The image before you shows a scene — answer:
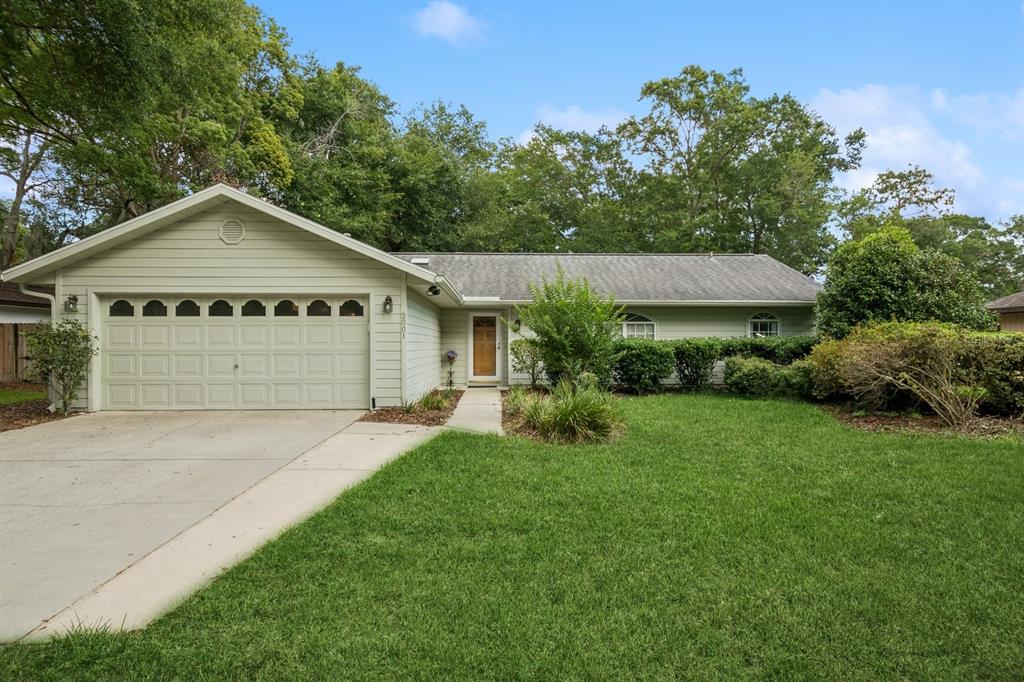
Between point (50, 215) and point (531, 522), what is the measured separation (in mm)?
28068

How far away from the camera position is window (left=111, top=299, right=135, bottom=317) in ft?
29.9

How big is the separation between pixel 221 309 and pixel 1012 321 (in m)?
25.5

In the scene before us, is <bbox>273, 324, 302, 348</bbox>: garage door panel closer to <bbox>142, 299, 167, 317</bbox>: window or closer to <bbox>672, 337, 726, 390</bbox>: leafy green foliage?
<bbox>142, 299, 167, 317</bbox>: window

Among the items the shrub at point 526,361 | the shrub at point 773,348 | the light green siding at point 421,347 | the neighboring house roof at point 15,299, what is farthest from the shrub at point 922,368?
the neighboring house roof at point 15,299

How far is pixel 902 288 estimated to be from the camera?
10078 millimetres

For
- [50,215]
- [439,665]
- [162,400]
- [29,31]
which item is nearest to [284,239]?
[162,400]

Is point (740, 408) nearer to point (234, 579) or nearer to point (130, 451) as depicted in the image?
point (234, 579)

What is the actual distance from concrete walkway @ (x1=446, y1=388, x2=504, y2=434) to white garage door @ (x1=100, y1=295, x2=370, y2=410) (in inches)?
78.8

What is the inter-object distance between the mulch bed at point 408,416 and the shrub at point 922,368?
7099mm

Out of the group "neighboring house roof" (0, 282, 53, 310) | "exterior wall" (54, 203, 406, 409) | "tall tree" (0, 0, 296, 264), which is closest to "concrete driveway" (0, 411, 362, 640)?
"exterior wall" (54, 203, 406, 409)

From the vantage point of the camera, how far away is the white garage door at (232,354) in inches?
357

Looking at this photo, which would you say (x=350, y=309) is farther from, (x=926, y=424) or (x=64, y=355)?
(x=926, y=424)

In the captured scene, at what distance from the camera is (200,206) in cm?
875

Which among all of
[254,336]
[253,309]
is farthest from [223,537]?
[253,309]
